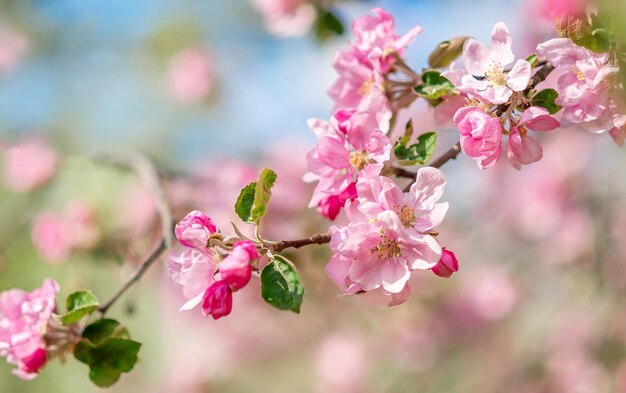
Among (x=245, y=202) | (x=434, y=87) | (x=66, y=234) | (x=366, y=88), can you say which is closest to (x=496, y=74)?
(x=434, y=87)

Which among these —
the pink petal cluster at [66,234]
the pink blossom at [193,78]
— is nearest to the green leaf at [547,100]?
the pink petal cluster at [66,234]

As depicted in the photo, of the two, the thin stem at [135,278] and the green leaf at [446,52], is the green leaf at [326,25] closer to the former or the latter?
the green leaf at [446,52]

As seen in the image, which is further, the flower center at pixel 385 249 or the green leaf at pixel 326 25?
the green leaf at pixel 326 25

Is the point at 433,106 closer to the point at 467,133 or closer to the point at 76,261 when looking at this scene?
the point at 467,133

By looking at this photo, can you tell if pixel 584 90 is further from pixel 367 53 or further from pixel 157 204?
pixel 157 204

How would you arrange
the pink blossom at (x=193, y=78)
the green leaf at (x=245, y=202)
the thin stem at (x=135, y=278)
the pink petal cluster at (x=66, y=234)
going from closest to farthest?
the green leaf at (x=245, y=202) < the thin stem at (x=135, y=278) < the pink petal cluster at (x=66, y=234) < the pink blossom at (x=193, y=78)

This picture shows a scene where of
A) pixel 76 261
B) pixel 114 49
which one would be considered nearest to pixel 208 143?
pixel 114 49
